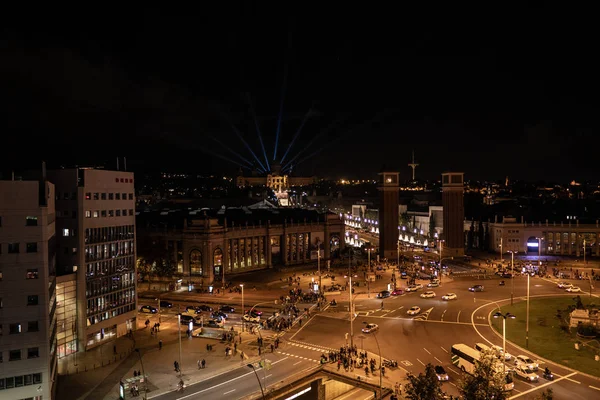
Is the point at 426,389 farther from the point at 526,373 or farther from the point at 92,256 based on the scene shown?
the point at 92,256

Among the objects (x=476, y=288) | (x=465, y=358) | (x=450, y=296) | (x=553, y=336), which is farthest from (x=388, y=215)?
(x=465, y=358)

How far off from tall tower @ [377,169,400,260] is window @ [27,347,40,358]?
92.4m

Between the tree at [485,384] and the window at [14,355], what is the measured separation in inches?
1371

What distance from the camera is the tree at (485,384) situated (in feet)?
96.2

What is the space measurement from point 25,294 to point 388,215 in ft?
314

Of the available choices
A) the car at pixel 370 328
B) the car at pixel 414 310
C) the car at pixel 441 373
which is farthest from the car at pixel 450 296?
the car at pixel 441 373

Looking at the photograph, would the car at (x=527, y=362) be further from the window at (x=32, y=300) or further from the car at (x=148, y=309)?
the car at (x=148, y=309)

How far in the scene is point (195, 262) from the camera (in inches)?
3499

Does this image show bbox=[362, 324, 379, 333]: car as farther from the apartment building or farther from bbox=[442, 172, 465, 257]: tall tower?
bbox=[442, 172, 465, 257]: tall tower

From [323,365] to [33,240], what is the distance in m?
28.6

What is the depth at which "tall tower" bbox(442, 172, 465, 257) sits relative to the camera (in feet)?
401

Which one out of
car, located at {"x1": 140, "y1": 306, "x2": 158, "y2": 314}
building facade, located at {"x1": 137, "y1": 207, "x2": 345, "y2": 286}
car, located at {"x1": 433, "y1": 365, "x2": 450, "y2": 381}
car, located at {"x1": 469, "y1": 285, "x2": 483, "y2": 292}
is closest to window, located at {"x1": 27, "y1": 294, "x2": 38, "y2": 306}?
car, located at {"x1": 140, "y1": 306, "x2": 158, "y2": 314}

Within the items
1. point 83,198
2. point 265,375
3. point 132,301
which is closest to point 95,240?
point 83,198

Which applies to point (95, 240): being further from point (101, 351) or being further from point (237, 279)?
point (237, 279)
